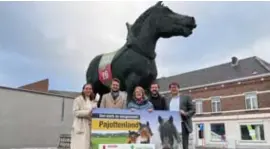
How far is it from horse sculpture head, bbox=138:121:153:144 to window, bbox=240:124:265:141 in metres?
23.4

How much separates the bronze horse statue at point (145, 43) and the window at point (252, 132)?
22366 mm

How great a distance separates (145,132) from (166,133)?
321 mm

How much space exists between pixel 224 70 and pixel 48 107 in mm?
18195

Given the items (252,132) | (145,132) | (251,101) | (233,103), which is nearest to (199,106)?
(233,103)

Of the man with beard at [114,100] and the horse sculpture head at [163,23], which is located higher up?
the horse sculpture head at [163,23]

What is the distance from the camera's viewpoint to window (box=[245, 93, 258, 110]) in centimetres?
2492

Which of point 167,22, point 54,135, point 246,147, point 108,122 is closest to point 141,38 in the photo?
point 167,22

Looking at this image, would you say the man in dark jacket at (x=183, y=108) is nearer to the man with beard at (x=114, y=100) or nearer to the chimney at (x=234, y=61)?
the man with beard at (x=114, y=100)

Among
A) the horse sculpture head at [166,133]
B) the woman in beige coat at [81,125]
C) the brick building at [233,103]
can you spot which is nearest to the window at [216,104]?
the brick building at [233,103]

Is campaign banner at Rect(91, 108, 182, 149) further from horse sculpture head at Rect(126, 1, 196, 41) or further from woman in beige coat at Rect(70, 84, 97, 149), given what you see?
horse sculpture head at Rect(126, 1, 196, 41)

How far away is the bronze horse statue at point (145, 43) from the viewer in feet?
15.8

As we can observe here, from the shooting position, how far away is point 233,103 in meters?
26.5

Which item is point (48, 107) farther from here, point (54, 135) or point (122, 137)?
point (122, 137)

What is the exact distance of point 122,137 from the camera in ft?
11.7
